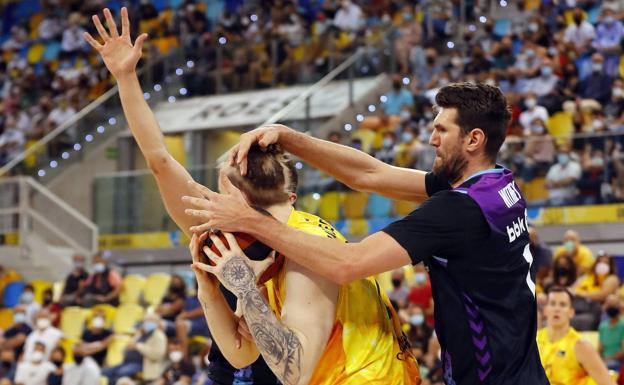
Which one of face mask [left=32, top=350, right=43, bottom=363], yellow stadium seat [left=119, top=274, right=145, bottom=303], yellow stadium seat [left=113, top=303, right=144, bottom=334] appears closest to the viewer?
face mask [left=32, top=350, right=43, bottom=363]

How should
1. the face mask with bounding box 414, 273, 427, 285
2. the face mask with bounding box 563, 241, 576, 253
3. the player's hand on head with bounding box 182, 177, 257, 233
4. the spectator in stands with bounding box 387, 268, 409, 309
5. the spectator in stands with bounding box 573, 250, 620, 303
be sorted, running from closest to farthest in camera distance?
1. the player's hand on head with bounding box 182, 177, 257, 233
2. the spectator in stands with bounding box 573, 250, 620, 303
3. the face mask with bounding box 563, 241, 576, 253
4. the spectator in stands with bounding box 387, 268, 409, 309
5. the face mask with bounding box 414, 273, 427, 285

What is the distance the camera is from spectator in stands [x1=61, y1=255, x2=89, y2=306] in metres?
15.6

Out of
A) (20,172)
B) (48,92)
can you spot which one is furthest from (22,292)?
(48,92)

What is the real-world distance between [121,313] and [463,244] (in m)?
11.1

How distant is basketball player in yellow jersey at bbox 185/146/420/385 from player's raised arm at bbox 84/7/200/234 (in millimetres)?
665

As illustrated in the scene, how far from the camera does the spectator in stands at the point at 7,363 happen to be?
570 inches

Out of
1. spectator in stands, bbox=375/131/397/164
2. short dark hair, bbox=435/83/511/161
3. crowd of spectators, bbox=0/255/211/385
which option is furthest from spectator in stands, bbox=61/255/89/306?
short dark hair, bbox=435/83/511/161

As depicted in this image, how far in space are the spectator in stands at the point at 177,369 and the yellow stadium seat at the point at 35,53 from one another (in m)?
13.7

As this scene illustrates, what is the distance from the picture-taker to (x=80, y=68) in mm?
23875

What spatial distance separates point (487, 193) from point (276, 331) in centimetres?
97

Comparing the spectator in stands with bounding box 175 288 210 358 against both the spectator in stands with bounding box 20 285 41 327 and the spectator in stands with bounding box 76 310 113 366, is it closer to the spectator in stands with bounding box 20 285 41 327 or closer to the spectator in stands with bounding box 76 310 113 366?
the spectator in stands with bounding box 76 310 113 366

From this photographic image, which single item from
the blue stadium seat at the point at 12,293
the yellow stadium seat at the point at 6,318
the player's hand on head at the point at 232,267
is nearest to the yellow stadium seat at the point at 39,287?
the blue stadium seat at the point at 12,293

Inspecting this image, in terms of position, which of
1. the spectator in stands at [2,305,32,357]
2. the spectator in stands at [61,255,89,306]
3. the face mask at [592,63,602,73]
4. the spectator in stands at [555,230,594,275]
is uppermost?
the face mask at [592,63,602,73]

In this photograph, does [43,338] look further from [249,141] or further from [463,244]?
[463,244]
